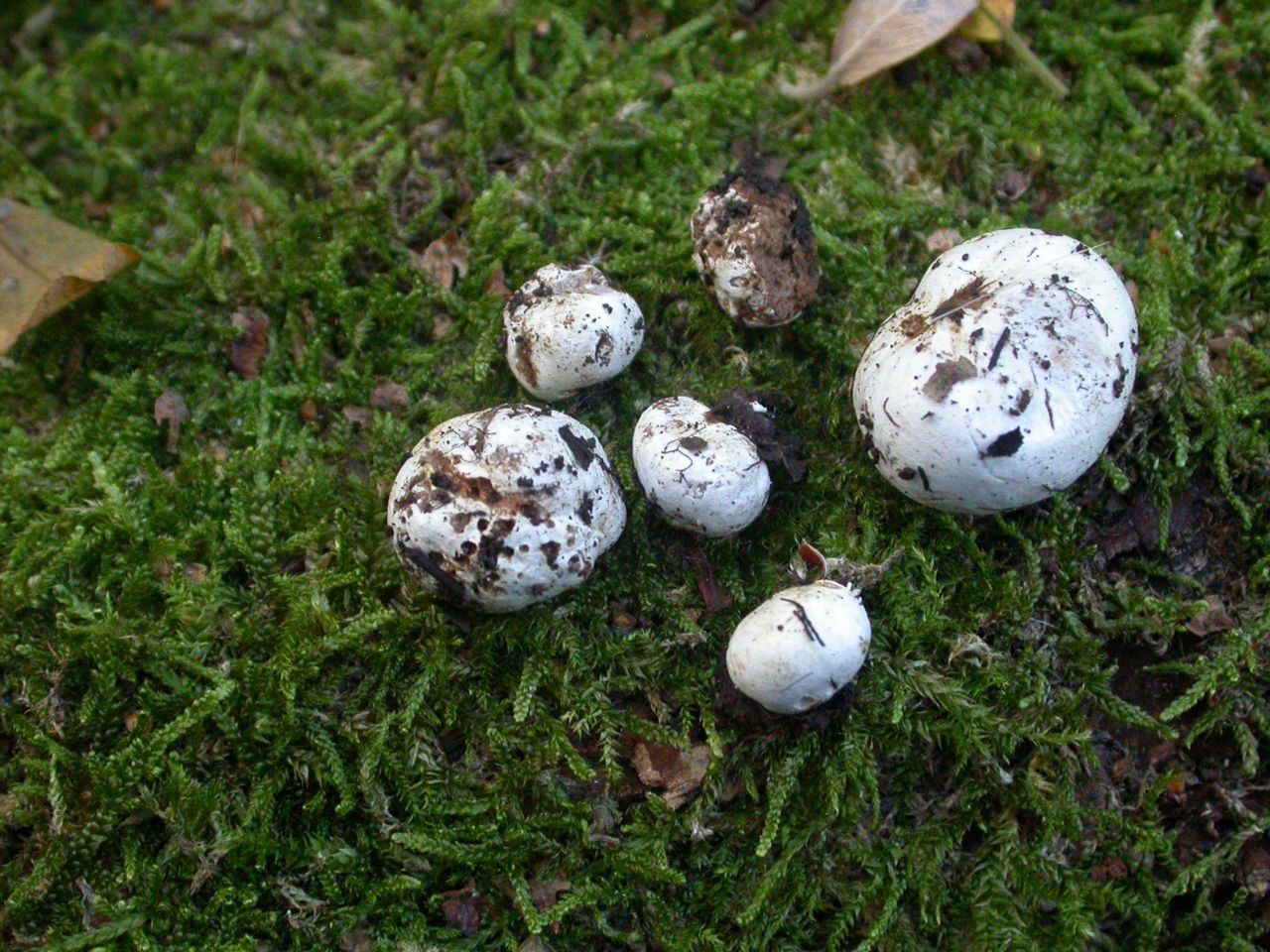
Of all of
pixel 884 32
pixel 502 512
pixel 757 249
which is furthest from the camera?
pixel 884 32

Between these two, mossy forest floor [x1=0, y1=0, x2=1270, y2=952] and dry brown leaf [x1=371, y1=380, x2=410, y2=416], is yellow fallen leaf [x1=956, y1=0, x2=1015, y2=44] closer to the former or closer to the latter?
mossy forest floor [x1=0, y1=0, x2=1270, y2=952]

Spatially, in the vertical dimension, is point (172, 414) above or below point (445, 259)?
below

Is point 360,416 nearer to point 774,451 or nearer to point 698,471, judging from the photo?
point 698,471

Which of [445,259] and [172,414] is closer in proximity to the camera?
[172,414]

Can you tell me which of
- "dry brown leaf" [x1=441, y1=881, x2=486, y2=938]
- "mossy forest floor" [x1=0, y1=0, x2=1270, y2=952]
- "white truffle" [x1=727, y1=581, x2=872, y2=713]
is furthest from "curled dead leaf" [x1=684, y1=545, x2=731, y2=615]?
"dry brown leaf" [x1=441, y1=881, x2=486, y2=938]

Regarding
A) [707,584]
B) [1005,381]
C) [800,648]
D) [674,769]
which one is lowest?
[674,769]

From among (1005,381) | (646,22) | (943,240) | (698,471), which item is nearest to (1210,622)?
(1005,381)

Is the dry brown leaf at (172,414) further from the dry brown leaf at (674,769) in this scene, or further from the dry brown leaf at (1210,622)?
the dry brown leaf at (1210,622)
